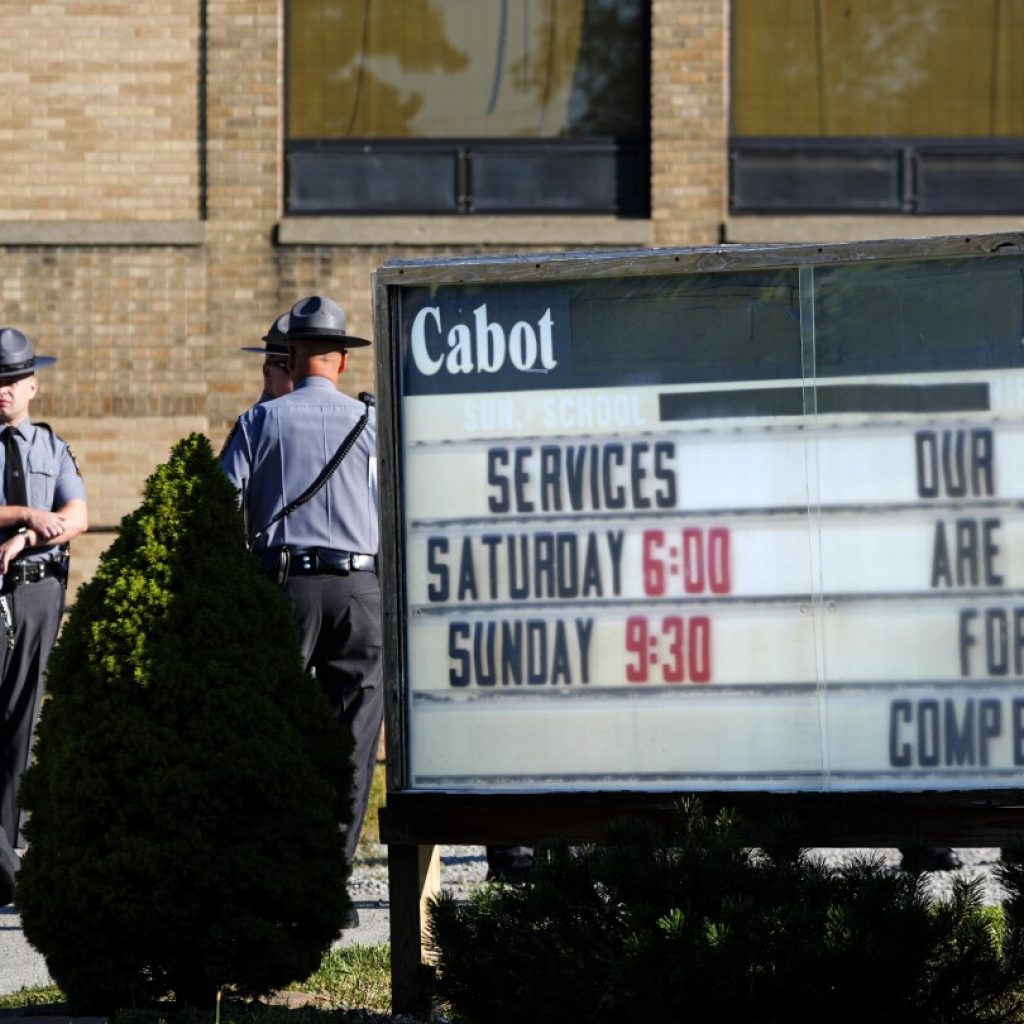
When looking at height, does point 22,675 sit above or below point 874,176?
below

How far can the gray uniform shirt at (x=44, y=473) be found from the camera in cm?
764

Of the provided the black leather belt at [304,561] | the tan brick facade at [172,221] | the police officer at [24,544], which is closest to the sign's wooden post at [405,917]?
the black leather belt at [304,561]

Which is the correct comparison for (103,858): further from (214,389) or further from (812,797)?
(214,389)

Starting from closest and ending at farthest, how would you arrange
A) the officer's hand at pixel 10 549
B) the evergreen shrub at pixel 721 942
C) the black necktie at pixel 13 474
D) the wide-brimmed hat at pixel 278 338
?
the evergreen shrub at pixel 721 942, the wide-brimmed hat at pixel 278 338, the officer's hand at pixel 10 549, the black necktie at pixel 13 474

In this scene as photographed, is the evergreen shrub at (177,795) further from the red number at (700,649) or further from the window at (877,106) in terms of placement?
the window at (877,106)

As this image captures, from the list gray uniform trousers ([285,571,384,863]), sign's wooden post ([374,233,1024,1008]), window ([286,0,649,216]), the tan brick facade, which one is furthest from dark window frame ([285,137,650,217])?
sign's wooden post ([374,233,1024,1008])

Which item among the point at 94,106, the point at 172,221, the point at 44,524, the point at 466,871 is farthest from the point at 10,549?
the point at 94,106

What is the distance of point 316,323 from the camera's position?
266 inches

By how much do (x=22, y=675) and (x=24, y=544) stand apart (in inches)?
22.9

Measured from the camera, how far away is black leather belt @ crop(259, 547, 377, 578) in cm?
674

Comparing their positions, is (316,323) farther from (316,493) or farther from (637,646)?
(637,646)

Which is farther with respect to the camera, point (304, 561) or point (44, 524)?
point (44, 524)

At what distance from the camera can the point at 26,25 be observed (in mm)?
12461

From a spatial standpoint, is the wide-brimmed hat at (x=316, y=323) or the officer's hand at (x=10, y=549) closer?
the wide-brimmed hat at (x=316, y=323)
